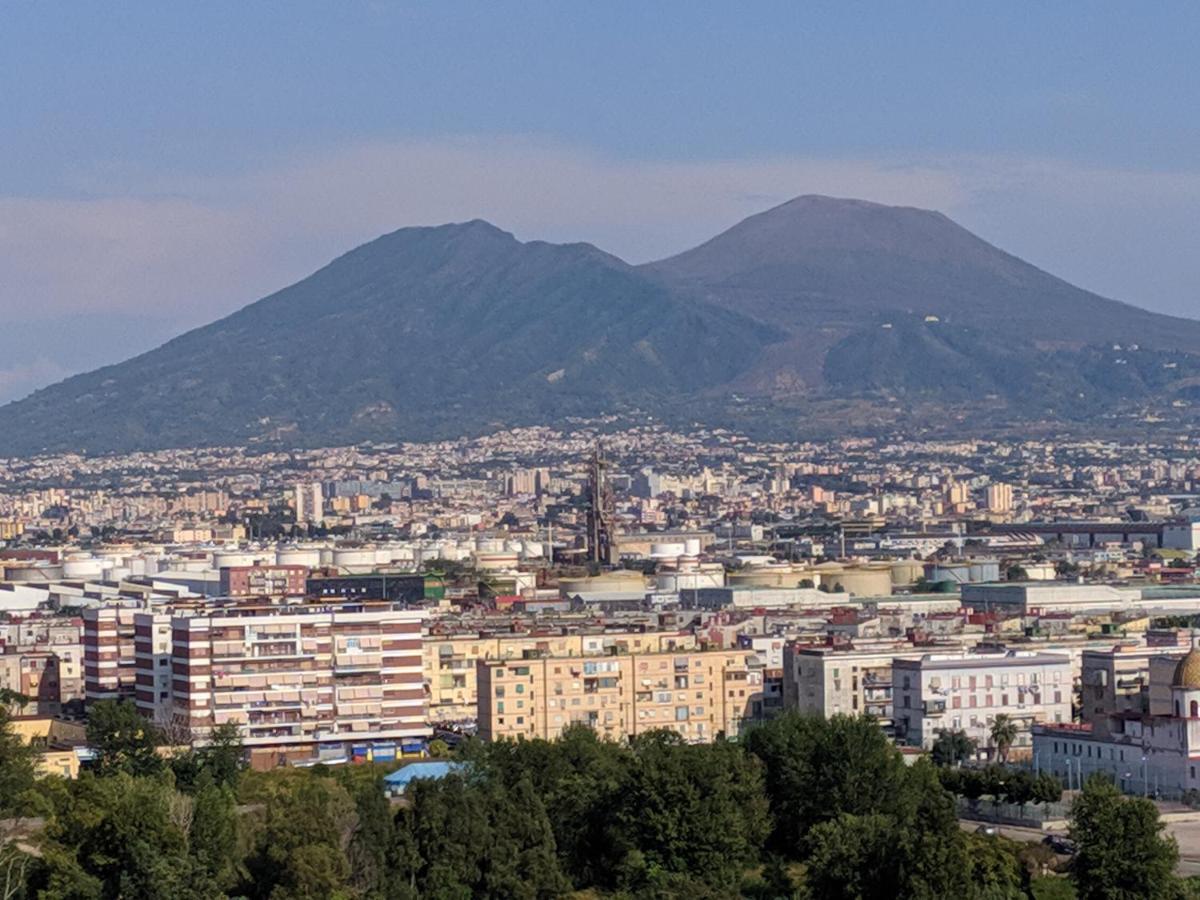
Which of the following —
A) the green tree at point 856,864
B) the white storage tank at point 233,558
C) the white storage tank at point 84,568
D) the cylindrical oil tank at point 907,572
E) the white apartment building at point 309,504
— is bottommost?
the green tree at point 856,864

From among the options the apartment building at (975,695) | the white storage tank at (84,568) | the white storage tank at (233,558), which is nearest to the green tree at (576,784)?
the apartment building at (975,695)

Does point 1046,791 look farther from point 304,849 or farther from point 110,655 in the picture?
point 110,655

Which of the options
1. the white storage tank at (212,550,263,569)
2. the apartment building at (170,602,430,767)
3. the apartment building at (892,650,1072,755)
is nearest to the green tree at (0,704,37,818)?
the apartment building at (170,602,430,767)

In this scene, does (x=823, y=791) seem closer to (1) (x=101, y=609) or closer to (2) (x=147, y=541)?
(1) (x=101, y=609)

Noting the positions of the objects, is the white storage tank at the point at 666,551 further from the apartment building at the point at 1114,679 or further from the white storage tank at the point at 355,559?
the apartment building at the point at 1114,679

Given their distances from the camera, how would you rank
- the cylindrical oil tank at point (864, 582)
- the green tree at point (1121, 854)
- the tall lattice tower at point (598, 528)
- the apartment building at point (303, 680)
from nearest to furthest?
the green tree at point (1121, 854) < the apartment building at point (303, 680) < the cylindrical oil tank at point (864, 582) < the tall lattice tower at point (598, 528)

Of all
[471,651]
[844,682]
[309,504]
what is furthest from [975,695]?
[309,504]

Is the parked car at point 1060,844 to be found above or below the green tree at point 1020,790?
below

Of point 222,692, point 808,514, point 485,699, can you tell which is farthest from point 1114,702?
point 808,514
